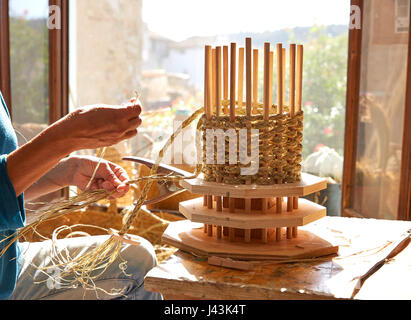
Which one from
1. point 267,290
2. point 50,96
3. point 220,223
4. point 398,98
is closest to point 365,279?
point 267,290

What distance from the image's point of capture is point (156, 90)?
4.23 m

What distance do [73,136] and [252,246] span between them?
446 mm

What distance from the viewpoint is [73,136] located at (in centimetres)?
102

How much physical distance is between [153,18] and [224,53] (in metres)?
2.94

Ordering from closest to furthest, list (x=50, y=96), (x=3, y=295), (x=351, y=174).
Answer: (x=3, y=295) → (x=351, y=174) → (x=50, y=96)

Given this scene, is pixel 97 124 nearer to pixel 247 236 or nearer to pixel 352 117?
pixel 247 236

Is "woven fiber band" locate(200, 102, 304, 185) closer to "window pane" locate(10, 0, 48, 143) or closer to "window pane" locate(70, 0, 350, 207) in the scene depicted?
"window pane" locate(70, 0, 350, 207)

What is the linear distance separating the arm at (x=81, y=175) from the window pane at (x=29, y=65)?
1366mm

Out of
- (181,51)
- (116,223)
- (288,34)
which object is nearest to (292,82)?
(116,223)

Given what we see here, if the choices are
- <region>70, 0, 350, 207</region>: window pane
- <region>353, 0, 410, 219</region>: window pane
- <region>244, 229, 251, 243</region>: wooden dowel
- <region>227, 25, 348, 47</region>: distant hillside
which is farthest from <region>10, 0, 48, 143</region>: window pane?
<region>244, 229, 251, 243</region>: wooden dowel

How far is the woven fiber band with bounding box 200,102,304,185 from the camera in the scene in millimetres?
1055

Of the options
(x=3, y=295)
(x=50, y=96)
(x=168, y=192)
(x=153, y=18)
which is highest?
(x=153, y=18)

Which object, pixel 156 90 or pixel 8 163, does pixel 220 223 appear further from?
→ pixel 156 90

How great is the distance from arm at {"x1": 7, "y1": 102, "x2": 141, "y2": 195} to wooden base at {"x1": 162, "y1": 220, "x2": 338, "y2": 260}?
28cm
